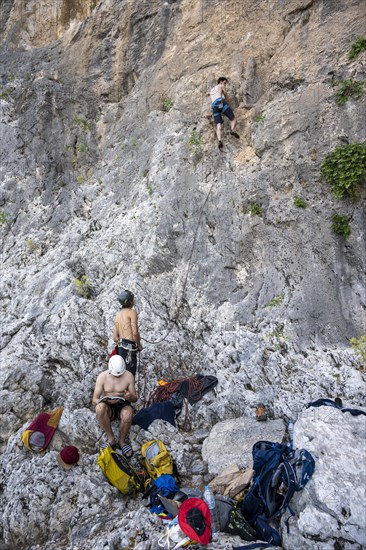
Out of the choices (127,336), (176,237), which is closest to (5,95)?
(176,237)

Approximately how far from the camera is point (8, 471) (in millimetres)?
5332

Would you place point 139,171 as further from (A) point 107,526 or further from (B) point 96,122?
(A) point 107,526

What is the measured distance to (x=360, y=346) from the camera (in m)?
5.53

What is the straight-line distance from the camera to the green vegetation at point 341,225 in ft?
20.8

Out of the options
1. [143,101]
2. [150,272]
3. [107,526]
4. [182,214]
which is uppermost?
[143,101]

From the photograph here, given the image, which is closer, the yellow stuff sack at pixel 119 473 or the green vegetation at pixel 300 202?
the yellow stuff sack at pixel 119 473

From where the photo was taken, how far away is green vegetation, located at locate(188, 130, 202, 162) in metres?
8.64

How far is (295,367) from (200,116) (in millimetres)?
6392

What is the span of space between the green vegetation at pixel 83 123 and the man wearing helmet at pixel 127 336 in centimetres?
674

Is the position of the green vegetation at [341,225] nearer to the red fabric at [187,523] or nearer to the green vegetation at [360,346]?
the green vegetation at [360,346]

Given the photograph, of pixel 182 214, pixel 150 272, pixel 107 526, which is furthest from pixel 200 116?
pixel 107 526

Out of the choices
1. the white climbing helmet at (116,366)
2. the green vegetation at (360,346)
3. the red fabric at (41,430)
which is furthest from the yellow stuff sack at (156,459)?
the green vegetation at (360,346)

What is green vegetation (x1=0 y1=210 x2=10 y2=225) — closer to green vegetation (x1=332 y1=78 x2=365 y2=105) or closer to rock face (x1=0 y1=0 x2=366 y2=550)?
rock face (x1=0 y1=0 x2=366 y2=550)

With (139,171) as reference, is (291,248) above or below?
below
